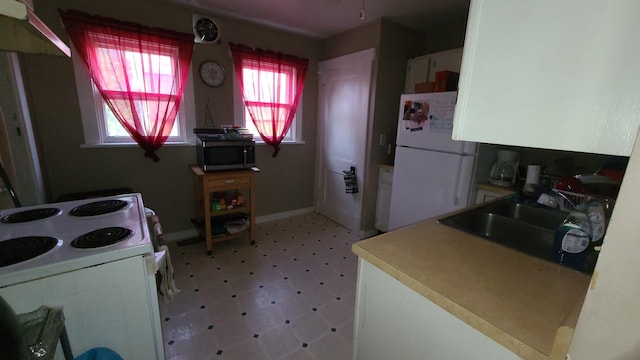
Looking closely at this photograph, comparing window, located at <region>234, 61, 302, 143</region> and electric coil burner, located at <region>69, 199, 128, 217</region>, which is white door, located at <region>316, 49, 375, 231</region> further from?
electric coil burner, located at <region>69, 199, 128, 217</region>

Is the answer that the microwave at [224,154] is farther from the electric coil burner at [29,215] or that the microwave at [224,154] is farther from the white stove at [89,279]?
the white stove at [89,279]

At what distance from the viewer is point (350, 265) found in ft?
8.30

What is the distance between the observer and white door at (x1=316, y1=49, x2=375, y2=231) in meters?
2.93

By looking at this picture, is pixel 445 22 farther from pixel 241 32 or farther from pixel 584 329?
pixel 584 329

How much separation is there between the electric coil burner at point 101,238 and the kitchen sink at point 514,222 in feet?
4.54

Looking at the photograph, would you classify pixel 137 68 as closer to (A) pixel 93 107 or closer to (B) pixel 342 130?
(A) pixel 93 107

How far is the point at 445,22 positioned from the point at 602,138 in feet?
9.25

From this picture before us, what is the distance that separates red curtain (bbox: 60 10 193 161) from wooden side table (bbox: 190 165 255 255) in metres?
0.57

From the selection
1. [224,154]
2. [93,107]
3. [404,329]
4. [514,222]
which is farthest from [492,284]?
[93,107]

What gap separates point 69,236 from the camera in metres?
1.08

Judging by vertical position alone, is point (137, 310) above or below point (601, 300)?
below

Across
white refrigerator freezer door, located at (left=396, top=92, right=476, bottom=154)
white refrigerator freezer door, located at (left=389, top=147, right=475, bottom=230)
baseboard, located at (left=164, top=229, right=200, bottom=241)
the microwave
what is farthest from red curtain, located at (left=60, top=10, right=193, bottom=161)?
white refrigerator freezer door, located at (left=389, top=147, right=475, bottom=230)

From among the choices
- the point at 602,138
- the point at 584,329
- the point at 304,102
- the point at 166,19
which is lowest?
the point at 584,329

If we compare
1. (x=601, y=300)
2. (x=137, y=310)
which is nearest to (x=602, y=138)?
(x=601, y=300)
